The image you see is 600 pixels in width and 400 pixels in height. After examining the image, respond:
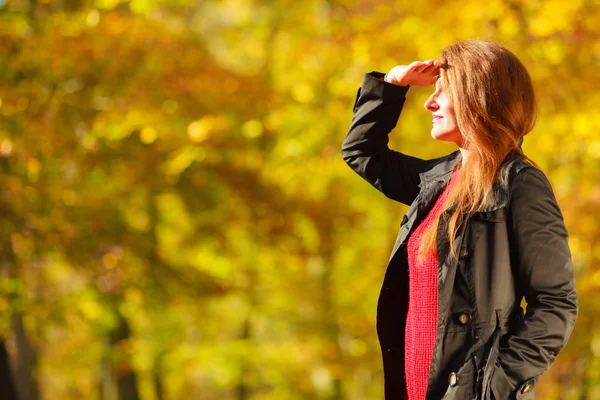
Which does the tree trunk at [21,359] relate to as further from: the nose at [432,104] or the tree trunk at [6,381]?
the nose at [432,104]

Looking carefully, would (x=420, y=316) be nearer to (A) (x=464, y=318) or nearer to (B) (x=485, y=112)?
(A) (x=464, y=318)

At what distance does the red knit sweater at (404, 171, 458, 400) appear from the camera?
Result: 241cm

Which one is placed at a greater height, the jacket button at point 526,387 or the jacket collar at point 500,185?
the jacket collar at point 500,185

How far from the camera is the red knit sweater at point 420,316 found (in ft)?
7.92

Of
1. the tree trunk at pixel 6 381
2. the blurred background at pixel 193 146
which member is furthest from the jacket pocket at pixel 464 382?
the tree trunk at pixel 6 381

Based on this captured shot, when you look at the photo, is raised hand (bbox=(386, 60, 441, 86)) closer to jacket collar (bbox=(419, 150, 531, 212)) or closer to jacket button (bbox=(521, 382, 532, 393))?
jacket collar (bbox=(419, 150, 531, 212))

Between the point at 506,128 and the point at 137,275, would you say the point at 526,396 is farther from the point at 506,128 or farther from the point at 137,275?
the point at 137,275

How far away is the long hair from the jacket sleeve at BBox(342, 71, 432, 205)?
1.47 feet

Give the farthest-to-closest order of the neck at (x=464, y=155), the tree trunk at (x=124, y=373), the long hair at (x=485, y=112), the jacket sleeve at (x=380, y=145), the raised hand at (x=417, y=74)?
the tree trunk at (x=124, y=373) < the jacket sleeve at (x=380, y=145) < the raised hand at (x=417, y=74) < the neck at (x=464, y=155) < the long hair at (x=485, y=112)

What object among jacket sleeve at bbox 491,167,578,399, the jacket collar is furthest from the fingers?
jacket sleeve at bbox 491,167,578,399

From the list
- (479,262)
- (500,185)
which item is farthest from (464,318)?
(500,185)

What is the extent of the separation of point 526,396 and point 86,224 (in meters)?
5.98

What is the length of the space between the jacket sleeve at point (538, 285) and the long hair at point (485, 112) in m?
0.14

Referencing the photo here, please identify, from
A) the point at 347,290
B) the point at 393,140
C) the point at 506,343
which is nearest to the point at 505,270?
the point at 506,343
